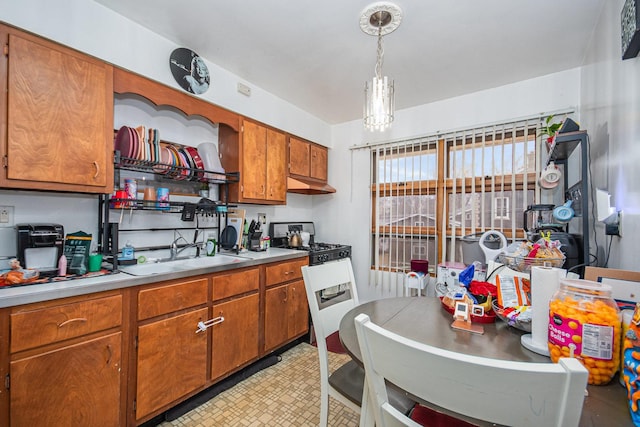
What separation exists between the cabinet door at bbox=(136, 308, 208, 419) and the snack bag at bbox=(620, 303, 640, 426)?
6.64 ft

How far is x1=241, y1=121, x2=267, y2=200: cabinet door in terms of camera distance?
2.64 metres

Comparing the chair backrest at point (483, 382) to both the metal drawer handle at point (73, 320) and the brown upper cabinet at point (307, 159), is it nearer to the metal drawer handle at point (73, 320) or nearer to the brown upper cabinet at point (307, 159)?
the metal drawer handle at point (73, 320)

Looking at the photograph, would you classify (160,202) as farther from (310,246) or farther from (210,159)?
(310,246)

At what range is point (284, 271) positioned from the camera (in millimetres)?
2609

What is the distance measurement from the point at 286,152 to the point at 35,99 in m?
2.01

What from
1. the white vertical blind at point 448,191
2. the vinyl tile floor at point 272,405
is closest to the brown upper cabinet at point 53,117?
the vinyl tile floor at point 272,405

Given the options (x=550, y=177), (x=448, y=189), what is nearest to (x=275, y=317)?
(x=448, y=189)

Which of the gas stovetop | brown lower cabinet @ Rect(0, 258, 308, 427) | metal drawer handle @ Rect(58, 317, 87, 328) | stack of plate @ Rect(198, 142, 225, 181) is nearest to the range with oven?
the gas stovetop

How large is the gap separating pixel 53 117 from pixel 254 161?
1.45m

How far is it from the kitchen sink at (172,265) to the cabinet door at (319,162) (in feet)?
5.48

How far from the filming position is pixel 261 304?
2.39m

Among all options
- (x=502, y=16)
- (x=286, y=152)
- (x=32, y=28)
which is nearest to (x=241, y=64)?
(x=286, y=152)

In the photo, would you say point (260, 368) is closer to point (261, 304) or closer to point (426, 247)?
point (261, 304)

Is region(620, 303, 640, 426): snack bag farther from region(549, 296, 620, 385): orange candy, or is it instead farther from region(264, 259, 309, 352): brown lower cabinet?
region(264, 259, 309, 352): brown lower cabinet
